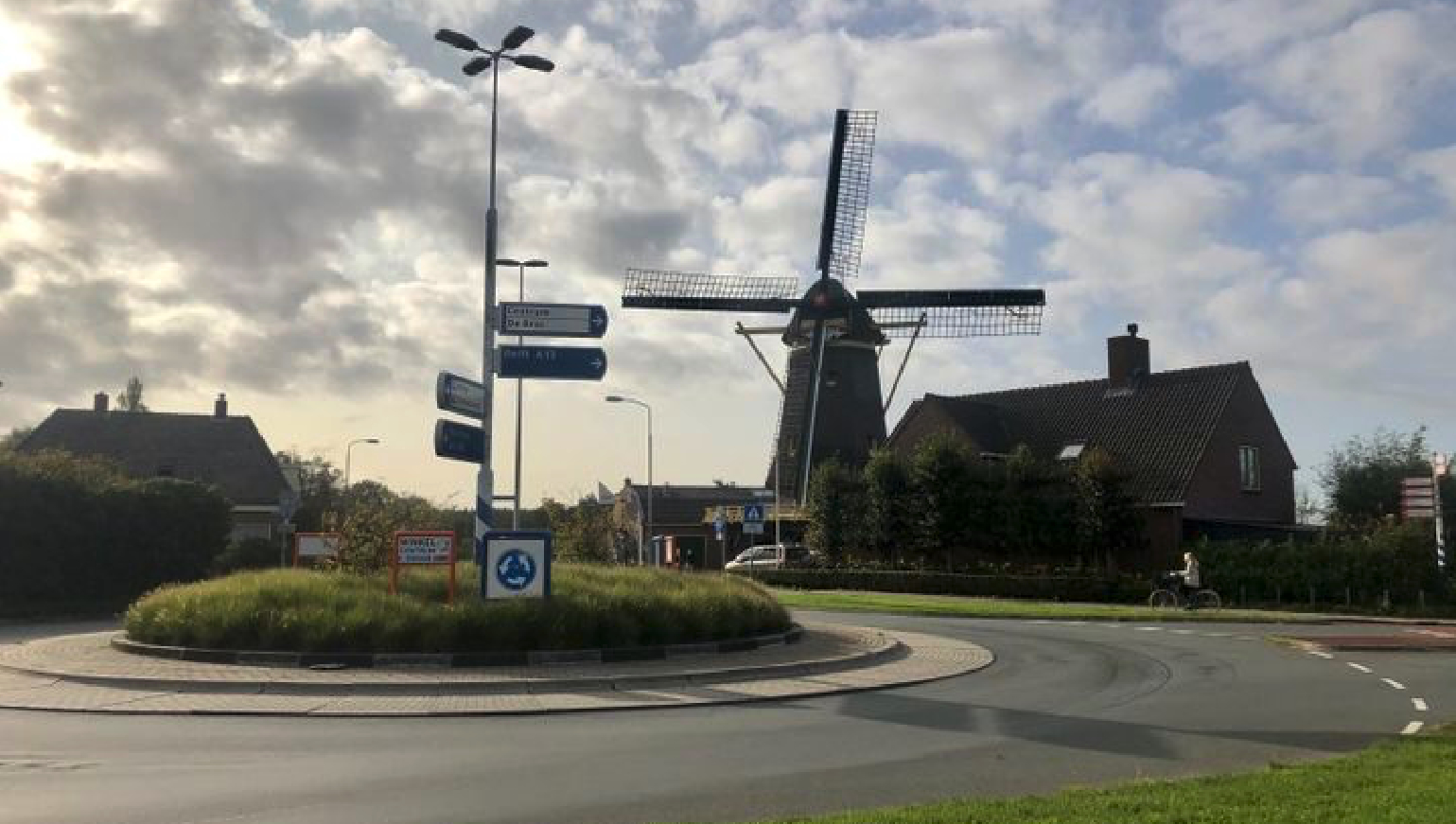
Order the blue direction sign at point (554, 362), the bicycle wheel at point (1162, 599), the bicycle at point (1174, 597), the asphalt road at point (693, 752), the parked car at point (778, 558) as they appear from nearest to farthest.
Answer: the asphalt road at point (693, 752)
the blue direction sign at point (554, 362)
the bicycle at point (1174, 597)
the bicycle wheel at point (1162, 599)
the parked car at point (778, 558)

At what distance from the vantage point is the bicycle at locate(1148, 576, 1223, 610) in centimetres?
3341

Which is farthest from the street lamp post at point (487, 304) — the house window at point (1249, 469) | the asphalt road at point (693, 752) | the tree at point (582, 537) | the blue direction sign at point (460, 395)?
the house window at point (1249, 469)

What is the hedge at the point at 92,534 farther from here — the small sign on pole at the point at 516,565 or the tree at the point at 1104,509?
the tree at the point at 1104,509

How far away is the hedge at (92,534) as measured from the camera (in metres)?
31.1

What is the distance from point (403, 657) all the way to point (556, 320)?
6432 mm

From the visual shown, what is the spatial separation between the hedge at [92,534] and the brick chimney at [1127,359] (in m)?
35.5

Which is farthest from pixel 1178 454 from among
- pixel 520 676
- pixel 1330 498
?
pixel 520 676

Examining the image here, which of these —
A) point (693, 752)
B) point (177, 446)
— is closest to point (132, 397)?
point (177, 446)

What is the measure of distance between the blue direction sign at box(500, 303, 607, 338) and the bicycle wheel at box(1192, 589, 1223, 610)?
21.2 metres

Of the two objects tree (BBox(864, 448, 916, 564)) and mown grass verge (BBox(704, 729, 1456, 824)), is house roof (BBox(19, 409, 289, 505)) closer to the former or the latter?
tree (BBox(864, 448, 916, 564))

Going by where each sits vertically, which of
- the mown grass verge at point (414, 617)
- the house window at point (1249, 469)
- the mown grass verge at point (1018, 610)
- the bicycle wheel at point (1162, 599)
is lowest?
the mown grass verge at point (1018, 610)

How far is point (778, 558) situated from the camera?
172 ft

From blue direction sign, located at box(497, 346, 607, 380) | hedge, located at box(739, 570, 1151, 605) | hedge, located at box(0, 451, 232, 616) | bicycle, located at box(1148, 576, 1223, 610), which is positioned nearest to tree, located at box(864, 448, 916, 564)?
hedge, located at box(739, 570, 1151, 605)

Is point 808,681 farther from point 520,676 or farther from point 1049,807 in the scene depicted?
point 1049,807
